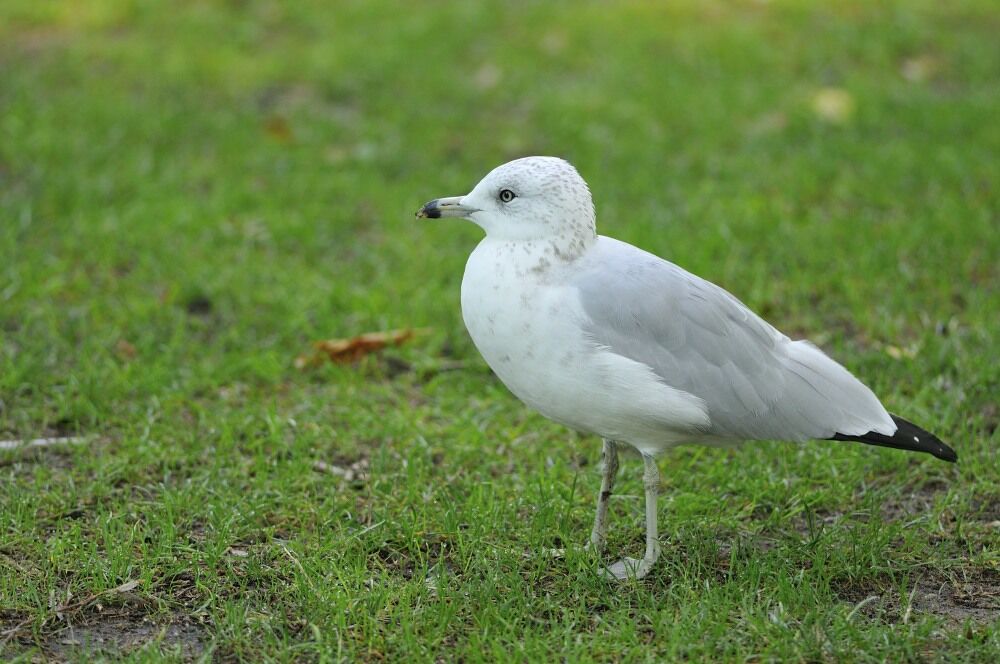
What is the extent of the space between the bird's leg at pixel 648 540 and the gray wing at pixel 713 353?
0.73 ft

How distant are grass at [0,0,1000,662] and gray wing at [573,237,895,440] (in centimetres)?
42

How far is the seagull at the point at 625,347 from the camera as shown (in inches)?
128

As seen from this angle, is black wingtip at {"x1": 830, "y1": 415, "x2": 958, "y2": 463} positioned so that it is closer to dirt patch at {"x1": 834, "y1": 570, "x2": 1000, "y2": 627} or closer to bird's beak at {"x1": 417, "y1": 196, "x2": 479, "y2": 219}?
dirt patch at {"x1": 834, "y1": 570, "x2": 1000, "y2": 627}

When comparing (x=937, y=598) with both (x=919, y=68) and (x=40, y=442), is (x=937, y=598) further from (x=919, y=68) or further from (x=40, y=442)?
(x=919, y=68)

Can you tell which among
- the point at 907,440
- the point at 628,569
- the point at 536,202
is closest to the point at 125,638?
the point at 628,569

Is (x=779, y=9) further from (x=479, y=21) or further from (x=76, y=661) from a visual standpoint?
(x=76, y=661)

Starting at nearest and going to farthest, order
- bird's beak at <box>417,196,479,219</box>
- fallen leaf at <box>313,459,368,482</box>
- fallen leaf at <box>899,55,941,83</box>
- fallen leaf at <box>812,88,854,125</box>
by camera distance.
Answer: bird's beak at <box>417,196,479,219</box> → fallen leaf at <box>313,459,368,482</box> → fallen leaf at <box>812,88,854,125</box> → fallen leaf at <box>899,55,941,83</box>

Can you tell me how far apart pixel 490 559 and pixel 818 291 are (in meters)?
2.53

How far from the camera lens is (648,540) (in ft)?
11.5

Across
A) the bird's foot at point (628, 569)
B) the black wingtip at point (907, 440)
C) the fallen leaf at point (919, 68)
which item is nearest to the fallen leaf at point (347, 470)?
the bird's foot at point (628, 569)

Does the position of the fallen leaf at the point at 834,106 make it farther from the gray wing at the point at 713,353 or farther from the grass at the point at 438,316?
the gray wing at the point at 713,353

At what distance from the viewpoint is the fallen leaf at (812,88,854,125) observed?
7137 mm

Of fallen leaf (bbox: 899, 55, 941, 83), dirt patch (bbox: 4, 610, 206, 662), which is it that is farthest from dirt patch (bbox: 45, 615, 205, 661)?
fallen leaf (bbox: 899, 55, 941, 83)

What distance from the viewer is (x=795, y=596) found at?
328cm
